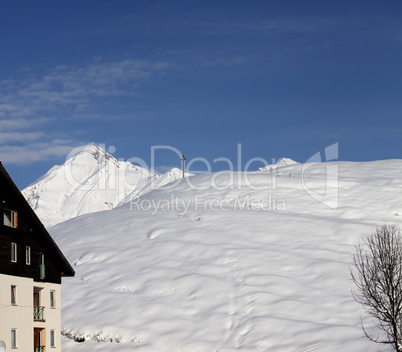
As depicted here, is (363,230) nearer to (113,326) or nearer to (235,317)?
(235,317)

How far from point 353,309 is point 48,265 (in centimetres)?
2148

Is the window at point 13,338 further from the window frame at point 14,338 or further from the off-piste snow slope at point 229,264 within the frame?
the off-piste snow slope at point 229,264

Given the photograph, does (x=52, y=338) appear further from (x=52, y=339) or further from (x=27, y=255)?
(x=27, y=255)

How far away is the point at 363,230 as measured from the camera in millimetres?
61031

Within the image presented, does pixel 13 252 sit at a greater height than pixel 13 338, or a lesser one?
greater

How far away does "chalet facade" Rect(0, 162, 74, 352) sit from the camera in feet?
120

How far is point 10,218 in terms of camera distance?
38.8 meters

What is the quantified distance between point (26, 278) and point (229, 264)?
21533mm

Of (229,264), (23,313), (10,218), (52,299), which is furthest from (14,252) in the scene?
(229,264)

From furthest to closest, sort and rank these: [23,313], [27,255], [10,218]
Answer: [27,255]
[10,218]
[23,313]

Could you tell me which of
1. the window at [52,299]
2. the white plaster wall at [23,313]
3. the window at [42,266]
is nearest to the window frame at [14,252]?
the white plaster wall at [23,313]

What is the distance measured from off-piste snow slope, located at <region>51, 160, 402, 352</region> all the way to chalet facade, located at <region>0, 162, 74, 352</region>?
503 centimetres

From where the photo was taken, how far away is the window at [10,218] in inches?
1503

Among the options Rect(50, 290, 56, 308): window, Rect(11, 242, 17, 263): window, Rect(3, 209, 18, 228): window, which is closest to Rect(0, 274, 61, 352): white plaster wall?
Rect(50, 290, 56, 308): window
